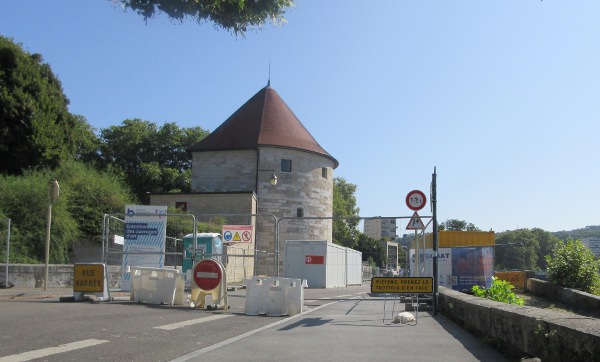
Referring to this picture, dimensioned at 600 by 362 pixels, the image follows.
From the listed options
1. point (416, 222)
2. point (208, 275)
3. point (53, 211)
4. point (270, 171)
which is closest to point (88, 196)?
point (53, 211)

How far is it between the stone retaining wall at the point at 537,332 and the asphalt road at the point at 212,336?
0.89ft

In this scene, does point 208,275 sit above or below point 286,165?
below

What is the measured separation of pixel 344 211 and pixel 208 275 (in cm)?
8241

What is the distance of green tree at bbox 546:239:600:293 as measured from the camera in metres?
26.1

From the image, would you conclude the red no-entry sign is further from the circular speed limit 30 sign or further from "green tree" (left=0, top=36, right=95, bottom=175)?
"green tree" (left=0, top=36, right=95, bottom=175)

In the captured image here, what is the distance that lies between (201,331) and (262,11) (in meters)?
5.77

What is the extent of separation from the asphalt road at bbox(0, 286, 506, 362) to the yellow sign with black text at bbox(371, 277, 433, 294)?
653 mm

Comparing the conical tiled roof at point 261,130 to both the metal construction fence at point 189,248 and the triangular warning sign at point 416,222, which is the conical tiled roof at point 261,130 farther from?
the triangular warning sign at point 416,222

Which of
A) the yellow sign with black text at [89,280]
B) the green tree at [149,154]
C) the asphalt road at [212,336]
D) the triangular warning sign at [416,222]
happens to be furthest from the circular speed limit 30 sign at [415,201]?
the green tree at [149,154]

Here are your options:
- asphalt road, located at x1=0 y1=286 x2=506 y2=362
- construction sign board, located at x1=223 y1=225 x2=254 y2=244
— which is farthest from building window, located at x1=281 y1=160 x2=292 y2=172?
asphalt road, located at x1=0 y1=286 x2=506 y2=362

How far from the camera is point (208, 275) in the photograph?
15.2 m

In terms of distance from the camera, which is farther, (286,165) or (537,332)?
(286,165)

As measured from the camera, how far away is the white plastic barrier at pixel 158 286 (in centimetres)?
1586

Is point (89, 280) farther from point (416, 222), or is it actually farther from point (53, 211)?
point (53, 211)
